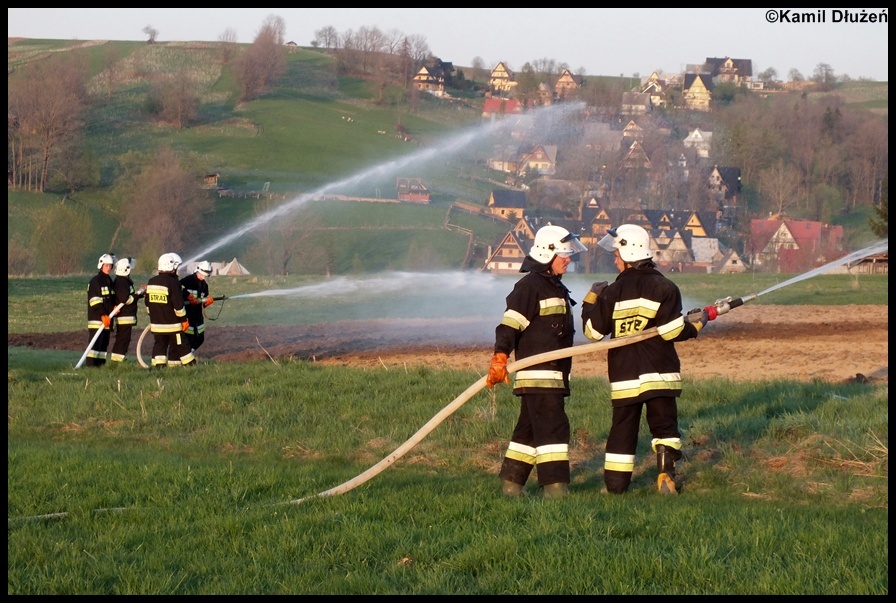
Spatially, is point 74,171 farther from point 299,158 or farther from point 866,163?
point 866,163

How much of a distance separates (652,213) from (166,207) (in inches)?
1074

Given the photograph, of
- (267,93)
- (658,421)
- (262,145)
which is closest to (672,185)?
(262,145)

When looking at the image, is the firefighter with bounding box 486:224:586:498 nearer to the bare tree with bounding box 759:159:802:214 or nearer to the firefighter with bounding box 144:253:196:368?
the firefighter with bounding box 144:253:196:368

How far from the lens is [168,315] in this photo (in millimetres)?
16609

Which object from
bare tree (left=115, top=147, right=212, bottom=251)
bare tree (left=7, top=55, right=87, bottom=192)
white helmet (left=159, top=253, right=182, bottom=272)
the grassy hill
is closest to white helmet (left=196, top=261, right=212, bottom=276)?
white helmet (left=159, top=253, right=182, bottom=272)

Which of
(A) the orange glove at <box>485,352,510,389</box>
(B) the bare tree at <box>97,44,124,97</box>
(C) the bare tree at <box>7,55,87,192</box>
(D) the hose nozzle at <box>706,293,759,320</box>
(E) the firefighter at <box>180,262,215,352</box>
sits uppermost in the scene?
(B) the bare tree at <box>97,44,124,97</box>

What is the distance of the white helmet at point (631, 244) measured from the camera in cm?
870

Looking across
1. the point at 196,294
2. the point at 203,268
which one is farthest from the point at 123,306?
the point at 203,268

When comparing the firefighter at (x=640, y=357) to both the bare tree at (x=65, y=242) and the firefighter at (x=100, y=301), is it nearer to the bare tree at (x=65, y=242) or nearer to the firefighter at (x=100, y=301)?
the firefighter at (x=100, y=301)

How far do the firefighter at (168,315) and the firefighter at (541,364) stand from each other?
9.15 m

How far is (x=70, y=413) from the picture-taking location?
44.2 ft

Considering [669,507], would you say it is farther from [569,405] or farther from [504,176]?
[504,176]

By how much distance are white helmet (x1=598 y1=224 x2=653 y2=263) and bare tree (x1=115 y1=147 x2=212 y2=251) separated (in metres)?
44.3

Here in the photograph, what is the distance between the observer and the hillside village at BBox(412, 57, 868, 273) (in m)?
42.8
